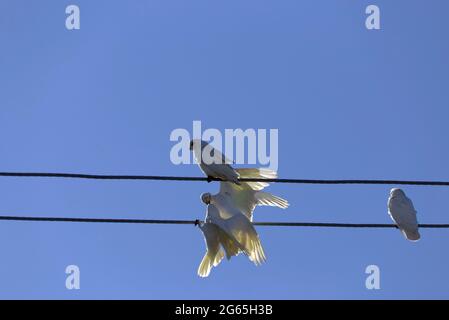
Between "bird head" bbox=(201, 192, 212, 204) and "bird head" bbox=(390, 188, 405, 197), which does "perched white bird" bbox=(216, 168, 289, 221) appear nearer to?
"bird head" bbox=(201, 192, 212, 204)

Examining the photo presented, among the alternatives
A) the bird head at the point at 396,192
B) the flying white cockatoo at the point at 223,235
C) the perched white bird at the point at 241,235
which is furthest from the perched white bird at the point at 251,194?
the perched white bird at the point at 241,235

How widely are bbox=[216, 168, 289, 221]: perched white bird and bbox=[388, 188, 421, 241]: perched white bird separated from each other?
5.29ft

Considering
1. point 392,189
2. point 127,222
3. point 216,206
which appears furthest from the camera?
point 392,189

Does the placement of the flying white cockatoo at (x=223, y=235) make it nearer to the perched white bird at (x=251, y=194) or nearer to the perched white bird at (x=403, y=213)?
the perched white bird at (x=251, y=194)

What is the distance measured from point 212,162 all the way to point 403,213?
8.37 feet

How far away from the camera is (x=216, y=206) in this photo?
1369 cm

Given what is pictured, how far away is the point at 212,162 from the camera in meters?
13.4

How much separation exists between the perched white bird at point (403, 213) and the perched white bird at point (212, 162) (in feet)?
7.01

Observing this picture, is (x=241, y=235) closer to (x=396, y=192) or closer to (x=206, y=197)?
(x=206, y=197)

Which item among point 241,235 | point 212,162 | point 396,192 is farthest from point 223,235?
point 396,192

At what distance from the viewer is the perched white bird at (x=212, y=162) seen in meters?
13.1
